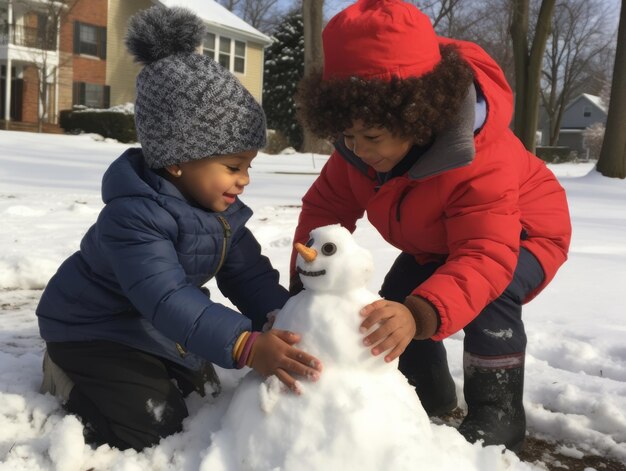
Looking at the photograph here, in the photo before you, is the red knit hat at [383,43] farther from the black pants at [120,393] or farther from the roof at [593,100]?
the roof at [593,100]

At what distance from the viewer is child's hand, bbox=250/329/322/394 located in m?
1.64

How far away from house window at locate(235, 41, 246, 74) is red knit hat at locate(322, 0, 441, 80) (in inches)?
1040

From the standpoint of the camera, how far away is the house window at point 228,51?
26.4m

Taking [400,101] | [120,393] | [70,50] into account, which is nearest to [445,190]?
[400,101]

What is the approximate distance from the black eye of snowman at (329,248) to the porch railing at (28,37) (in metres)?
25.3

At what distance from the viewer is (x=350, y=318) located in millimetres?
1665

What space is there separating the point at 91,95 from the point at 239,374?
84.5 ft

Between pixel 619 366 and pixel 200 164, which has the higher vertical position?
pixel 200 164

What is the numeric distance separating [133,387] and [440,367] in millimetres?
1045

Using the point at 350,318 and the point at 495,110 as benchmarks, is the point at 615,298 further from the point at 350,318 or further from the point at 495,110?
the point at 350,318

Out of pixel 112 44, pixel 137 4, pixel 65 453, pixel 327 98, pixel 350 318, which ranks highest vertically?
pixel 137 4

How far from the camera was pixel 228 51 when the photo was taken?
27203mm

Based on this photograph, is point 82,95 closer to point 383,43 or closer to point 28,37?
point 28,37

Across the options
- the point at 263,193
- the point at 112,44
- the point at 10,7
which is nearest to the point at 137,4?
the point at 112,44
